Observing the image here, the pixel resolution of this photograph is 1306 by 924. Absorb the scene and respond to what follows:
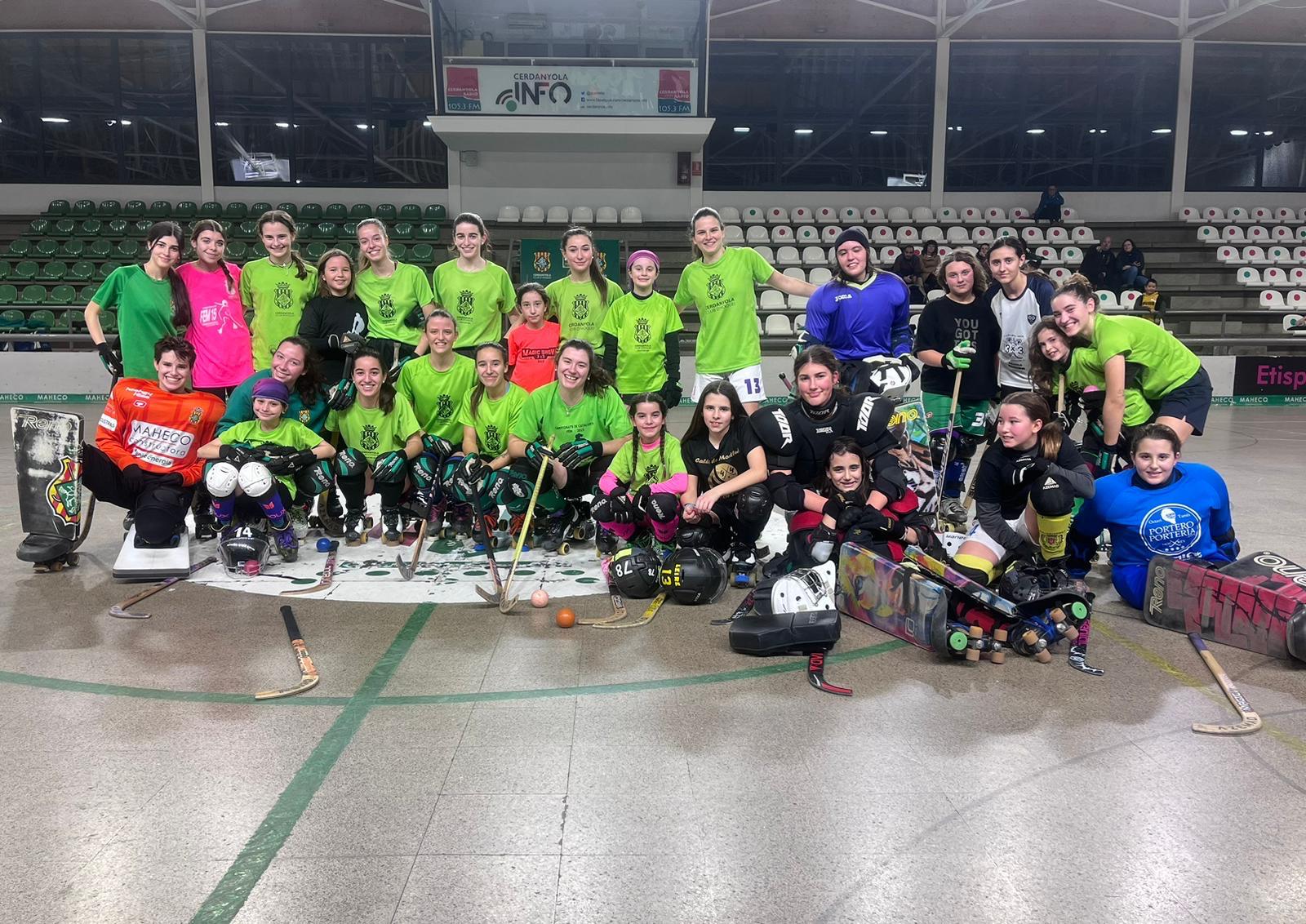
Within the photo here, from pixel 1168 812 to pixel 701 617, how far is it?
1743 mm

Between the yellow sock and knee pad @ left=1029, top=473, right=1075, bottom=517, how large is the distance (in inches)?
1.9

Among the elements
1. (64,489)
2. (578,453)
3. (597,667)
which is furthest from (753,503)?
(64,489)

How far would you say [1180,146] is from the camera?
14.7 meters

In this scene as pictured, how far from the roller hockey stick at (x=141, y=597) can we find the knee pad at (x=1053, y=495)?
3.33 m

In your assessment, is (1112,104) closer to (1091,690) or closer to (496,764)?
(1091,690)

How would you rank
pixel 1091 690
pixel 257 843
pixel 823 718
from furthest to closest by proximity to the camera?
pixel 1091 690
pixel 823 718
pixel 257 843

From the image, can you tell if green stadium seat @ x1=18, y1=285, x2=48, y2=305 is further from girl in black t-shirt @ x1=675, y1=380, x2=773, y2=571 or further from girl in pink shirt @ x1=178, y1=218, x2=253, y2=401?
girl in black t-shirt @ x1=675, y1=380, x2=773, y2=571

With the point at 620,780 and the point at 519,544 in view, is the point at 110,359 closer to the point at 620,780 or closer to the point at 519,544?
the point at 519,544

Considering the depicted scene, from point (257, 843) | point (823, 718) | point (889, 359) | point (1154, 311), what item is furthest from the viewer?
point (1154, 311)

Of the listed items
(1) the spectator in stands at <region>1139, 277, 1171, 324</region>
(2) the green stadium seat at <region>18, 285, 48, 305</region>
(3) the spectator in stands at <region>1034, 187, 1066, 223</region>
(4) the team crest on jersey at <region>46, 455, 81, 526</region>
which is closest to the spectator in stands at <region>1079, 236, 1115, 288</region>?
(1) the spectator in stands at <region>1139, 277, 1171, 324</region>

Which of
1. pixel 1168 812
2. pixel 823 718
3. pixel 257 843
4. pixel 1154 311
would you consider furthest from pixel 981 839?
pixel 1154 311

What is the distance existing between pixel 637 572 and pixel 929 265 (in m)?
9.47

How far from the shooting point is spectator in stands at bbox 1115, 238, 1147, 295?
12.5 m

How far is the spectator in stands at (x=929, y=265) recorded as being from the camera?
38.5ft
